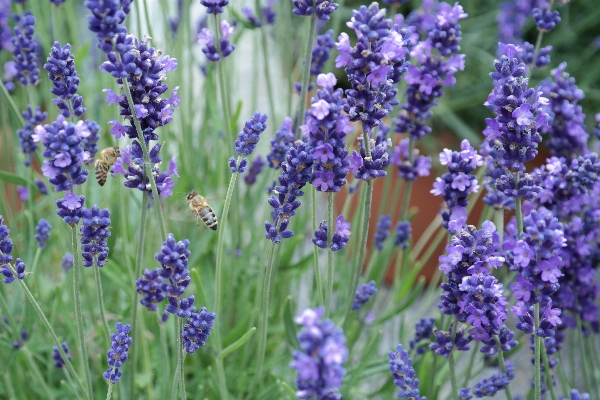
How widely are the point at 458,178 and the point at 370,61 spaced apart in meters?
0.28

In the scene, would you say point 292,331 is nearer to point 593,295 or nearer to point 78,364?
point 78,364

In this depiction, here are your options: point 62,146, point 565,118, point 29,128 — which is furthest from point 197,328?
point 565,118

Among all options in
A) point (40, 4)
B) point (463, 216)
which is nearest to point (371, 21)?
point (463, 216)

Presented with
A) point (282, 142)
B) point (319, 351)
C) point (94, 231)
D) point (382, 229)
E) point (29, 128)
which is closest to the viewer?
point (319, 351)

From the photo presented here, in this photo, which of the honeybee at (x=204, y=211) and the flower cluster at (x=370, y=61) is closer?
the flower cluster at (x=370, y=61)

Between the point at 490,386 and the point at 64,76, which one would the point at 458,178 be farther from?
the point at 64,76

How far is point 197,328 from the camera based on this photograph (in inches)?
36.6

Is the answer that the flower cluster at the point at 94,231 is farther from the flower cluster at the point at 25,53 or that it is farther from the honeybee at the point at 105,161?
the flower cluster at the point at 25,53

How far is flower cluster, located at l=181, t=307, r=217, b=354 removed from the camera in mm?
920

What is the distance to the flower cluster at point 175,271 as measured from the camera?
869mm

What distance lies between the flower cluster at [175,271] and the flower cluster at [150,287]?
0.08m

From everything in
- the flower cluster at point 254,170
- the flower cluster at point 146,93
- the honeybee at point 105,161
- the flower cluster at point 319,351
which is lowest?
the flower cluster at point 319,351

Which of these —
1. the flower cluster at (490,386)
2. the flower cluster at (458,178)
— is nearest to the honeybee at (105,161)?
the flower cluster at (458,178)

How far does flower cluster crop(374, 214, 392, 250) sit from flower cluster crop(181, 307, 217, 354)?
0.69 meters
